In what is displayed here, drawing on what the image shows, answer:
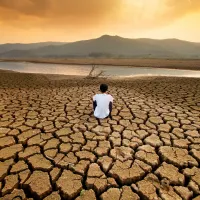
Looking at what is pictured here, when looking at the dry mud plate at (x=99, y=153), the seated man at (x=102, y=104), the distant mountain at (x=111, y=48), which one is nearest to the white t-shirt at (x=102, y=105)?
the seated man at (x=102, y=104)

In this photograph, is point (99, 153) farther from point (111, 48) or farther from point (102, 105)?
point (111, 48)

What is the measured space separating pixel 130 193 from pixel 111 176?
0.32 meters

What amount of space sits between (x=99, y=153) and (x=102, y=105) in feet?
4.67

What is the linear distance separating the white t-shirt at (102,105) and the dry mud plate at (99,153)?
18 cm

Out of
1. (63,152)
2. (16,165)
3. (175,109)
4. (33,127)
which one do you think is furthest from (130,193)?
(175,109)

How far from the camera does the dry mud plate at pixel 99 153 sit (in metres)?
2.09

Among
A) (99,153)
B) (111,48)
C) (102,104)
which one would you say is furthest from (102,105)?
(111,48)

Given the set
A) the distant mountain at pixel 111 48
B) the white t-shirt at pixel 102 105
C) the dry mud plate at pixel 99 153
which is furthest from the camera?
the distant mountain at pixel 111 48

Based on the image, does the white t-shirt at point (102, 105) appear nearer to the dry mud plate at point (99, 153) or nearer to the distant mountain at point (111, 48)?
the dry mud plate at point (99, 153)

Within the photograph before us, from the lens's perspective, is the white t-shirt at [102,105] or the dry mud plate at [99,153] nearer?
the dry mud plate at [99,153]

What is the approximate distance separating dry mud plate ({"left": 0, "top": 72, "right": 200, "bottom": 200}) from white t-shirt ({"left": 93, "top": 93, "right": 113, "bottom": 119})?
0.18 metres

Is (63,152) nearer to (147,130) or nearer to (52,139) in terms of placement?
(52,139)

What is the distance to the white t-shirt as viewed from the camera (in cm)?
398

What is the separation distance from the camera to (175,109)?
478 centimetres
